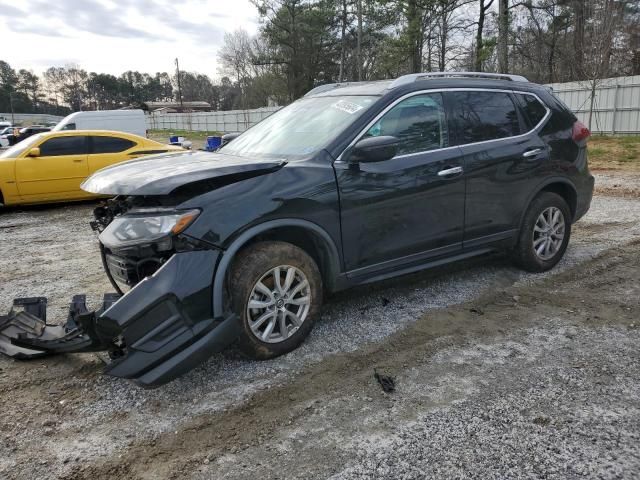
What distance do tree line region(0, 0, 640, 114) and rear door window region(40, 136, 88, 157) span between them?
19080 millimetres

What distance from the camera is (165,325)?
2928mm

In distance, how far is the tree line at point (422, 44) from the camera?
24.6m

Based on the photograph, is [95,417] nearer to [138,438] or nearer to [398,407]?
[138,438]

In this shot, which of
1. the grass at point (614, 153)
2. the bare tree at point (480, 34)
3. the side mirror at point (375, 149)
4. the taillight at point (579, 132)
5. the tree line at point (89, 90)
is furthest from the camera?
the tree line at point (89, 90)

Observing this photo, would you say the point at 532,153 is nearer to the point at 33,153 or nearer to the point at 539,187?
the point at 539,187

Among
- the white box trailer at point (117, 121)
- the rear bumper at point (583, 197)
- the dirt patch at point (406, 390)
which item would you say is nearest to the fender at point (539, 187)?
the rear bumper at point (583, 197)

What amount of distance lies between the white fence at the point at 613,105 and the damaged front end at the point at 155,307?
20.6 m

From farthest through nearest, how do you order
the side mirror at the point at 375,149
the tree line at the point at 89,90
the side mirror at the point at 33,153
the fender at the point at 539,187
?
→ the tree line at the point at 89,90 → the side mirror at the point at 33,153 → the fender at the point at 539,187 → the side mirror at the point at 375,149

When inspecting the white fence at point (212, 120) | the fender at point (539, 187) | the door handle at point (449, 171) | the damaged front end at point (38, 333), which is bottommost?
the damaged front end at point (38, 333)

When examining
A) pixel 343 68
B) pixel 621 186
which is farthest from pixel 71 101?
pixel 621 186

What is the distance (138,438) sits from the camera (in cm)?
274

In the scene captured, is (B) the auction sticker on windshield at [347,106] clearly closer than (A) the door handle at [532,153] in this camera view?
Yes

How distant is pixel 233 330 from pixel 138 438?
2.56 ft

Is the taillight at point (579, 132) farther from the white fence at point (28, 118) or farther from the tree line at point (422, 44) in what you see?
the white fence at point (28, 118)
